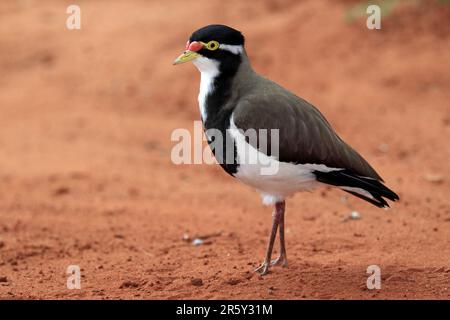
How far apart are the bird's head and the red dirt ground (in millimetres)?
1676

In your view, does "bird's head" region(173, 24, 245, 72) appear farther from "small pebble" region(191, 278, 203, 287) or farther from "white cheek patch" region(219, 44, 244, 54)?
"small pebble" region(191, 278, 203, 287)

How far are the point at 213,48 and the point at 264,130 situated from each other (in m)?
0.76

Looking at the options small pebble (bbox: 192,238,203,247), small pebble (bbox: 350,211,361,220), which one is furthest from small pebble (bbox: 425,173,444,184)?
small pebble (bbox: 192,238,203,247)

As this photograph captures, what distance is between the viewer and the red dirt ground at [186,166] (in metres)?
6.51

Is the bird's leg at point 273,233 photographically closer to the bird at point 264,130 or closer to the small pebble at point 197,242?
the bird at point 264,130

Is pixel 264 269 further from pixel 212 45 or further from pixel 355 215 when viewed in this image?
pixel 355 215

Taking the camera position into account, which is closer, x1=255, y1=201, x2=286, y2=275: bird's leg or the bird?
the bird

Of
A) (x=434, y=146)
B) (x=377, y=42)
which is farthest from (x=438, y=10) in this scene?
(x=434, y=146)

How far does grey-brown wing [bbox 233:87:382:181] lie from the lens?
5.80 meters

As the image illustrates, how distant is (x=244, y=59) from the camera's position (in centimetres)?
617

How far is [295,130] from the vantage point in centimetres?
591

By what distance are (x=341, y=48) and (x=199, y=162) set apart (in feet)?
13.2

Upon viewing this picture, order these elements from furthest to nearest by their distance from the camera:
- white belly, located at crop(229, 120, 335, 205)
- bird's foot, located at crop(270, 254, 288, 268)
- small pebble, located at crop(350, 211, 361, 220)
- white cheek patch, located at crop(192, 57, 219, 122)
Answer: small pebble, located at crop(350, 211, 361, 220) → bird's foot, located at crop(270, 254, 288, 268) → white cheek patch, located at crop(192, 57, 219, 122) → white belly, located at crop(229, 120, 335, 205)

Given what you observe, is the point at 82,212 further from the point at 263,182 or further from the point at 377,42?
the point at 377,42
